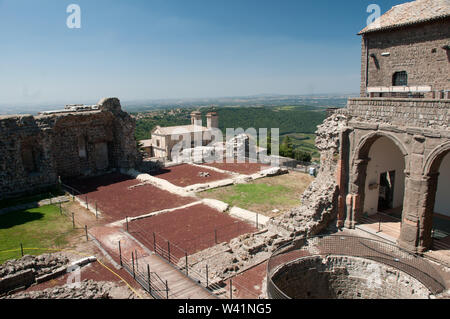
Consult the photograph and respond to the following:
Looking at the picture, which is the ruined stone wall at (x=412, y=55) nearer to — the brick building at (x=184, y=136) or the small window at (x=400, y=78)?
the small window at (x=400, y=78)

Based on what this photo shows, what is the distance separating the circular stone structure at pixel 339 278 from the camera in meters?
11.6

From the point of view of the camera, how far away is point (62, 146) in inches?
958

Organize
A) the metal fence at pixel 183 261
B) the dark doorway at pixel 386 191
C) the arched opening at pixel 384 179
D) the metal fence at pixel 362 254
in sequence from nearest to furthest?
1. the metal fence at pixel 183 261
2. the metal fence at pixel 362 254
3. the arched opening at pixel 384 179
4. the dark doorway at pixel 386 191

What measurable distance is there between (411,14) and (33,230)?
70.6ft


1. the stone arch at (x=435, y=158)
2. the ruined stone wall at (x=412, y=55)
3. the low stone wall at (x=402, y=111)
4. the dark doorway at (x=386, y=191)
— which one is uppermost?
the ruined stone wall at (x=412, y=55)

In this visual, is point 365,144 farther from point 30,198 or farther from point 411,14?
point 30,198

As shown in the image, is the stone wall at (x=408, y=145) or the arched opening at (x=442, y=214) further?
the arched opening at (x=442, y=214)

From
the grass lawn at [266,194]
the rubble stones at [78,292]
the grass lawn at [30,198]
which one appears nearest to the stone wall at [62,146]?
the grass lawn at [30,198]

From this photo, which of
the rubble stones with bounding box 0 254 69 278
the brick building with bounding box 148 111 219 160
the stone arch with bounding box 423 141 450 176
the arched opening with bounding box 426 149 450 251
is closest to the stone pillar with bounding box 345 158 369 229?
the arched opening with bounding box 426 149 450 251

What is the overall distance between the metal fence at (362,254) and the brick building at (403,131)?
2.98ft

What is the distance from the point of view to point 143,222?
652 inches

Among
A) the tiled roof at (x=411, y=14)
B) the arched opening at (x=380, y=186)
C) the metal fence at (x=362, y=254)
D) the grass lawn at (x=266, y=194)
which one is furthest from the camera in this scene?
the grass lawn at (x=266, y=194)

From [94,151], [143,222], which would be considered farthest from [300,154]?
[143,222]
